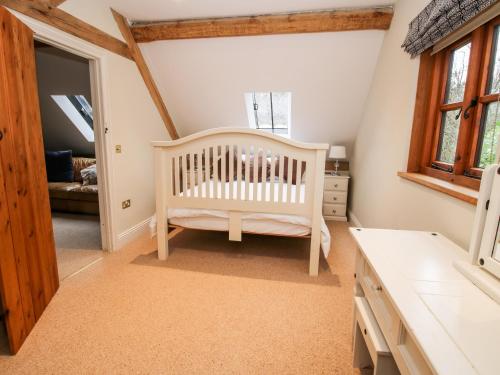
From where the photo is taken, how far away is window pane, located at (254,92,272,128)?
380 cm

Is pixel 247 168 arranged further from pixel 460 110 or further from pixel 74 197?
pixel 74 197

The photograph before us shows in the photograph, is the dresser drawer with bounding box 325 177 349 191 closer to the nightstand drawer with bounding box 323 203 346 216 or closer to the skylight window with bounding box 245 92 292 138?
the nightstand drawer with bounding box 323 203 346 216

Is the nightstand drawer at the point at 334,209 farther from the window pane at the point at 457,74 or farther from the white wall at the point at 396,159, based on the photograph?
the window pane at the point at 457,74

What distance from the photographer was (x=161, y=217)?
89.1 inches

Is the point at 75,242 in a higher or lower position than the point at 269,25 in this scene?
lower

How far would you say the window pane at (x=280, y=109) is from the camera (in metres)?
3.78

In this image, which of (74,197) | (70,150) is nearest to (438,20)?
(74,197)

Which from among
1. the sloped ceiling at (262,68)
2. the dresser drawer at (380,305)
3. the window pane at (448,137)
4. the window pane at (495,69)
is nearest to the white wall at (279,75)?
the sloped ceiling at (262,68)

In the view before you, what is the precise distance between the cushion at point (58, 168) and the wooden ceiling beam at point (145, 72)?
1.66 m

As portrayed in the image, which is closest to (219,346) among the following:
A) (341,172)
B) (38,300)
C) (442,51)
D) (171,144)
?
(38,300)

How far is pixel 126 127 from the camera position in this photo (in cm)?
267

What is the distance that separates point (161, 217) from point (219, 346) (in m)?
1.18

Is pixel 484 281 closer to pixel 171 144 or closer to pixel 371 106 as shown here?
pixel 171 144

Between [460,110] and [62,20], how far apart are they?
2700 millimetres
